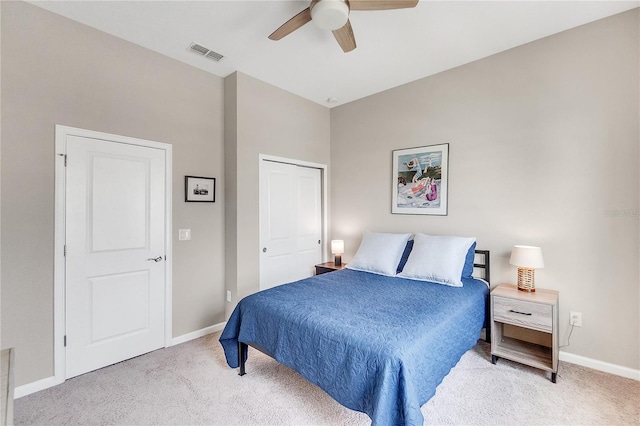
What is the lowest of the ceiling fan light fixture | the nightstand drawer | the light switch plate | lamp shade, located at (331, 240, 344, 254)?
the nightstand drawer

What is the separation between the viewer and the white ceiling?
2252mm

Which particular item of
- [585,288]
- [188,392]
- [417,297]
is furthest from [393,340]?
[585,288]

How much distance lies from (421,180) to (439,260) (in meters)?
1.09

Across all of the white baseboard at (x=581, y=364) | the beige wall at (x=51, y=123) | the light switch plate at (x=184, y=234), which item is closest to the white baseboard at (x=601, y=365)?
the white baseboard at (x=581, y=364)

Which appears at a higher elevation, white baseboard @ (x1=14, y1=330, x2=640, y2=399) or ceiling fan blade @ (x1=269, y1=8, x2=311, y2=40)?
ceiling fan blade @ (x1=269, y1=8, x2=311, y2=40)

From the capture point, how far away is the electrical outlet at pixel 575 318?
249cm

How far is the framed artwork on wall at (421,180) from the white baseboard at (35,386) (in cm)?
366

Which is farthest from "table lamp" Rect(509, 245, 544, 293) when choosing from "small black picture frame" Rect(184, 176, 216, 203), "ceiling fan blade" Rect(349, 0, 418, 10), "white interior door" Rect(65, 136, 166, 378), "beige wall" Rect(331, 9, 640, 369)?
"white interior door" Rect(65, 136, 166, 378)

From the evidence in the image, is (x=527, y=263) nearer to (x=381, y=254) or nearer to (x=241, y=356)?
(x=381, y=254)

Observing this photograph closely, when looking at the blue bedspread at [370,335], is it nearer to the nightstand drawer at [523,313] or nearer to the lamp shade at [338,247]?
the nightstand drawer at [523,313]

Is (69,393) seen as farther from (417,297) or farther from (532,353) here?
(532,353)

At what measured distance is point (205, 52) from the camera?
2863mm

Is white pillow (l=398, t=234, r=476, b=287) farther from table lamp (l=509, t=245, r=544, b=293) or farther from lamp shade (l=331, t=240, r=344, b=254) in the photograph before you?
Answer: lamp shade (l=331, t=240, r=344, b=254)

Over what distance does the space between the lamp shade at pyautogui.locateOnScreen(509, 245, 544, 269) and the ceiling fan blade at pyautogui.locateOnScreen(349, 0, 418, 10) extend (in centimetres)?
214
